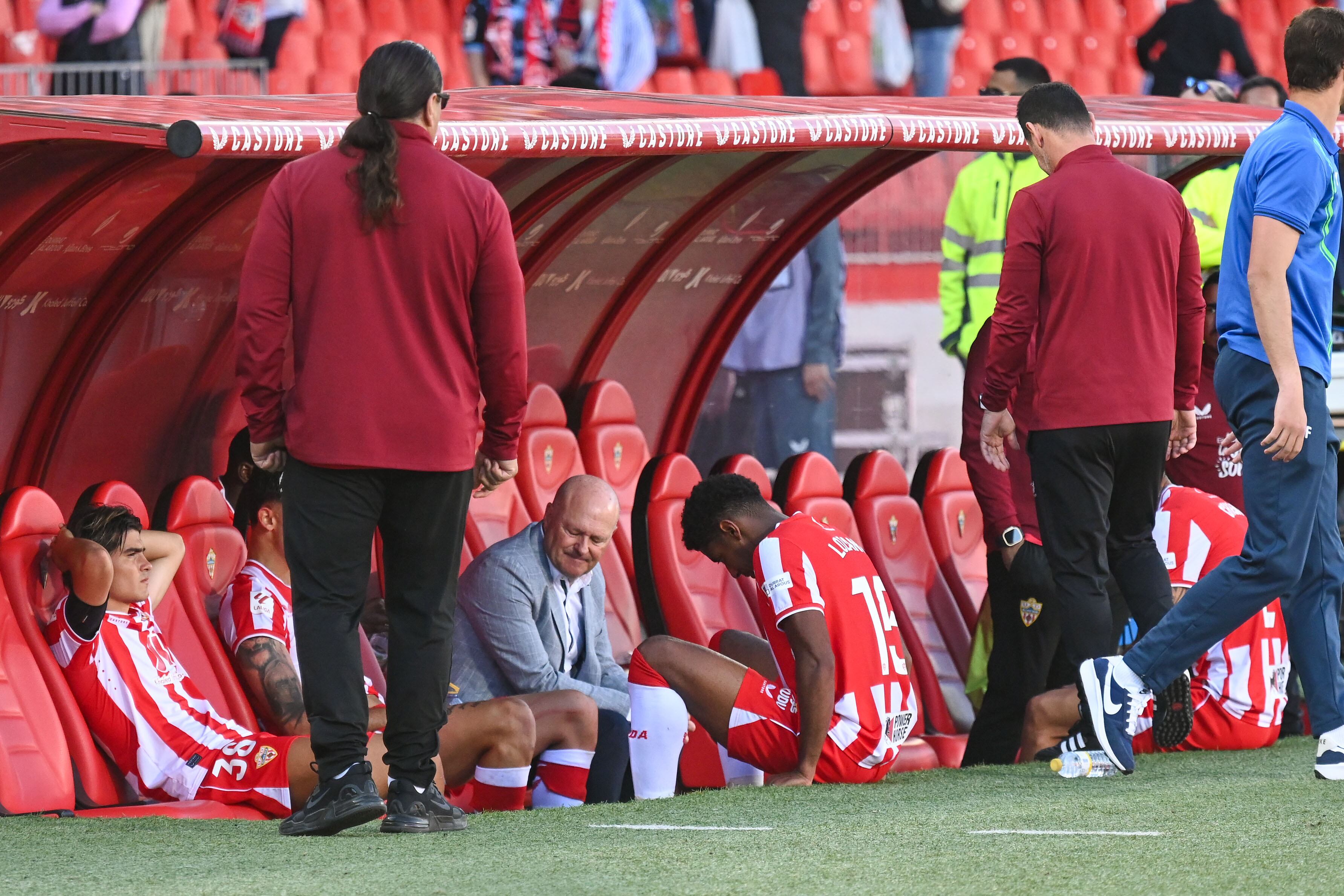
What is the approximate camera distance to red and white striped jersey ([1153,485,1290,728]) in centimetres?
573

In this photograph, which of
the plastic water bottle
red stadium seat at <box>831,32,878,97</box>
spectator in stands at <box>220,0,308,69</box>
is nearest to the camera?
the plastic water bottle

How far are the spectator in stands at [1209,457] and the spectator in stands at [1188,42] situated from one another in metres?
4.10

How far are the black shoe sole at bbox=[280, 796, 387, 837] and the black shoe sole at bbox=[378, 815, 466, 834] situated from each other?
25 millimetres

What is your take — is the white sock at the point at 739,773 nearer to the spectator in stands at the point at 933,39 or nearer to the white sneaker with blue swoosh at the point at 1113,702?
the white sneaker with blue swoosh at the point at 1113,702

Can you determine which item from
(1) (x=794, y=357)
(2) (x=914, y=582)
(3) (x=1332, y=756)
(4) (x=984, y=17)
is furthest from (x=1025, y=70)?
(4) (x=984, y=17)

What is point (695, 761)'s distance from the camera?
18.2ft

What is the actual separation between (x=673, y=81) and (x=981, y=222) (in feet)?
13.3

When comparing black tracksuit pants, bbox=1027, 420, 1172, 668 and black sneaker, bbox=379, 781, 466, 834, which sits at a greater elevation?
black tracksuit pants, bbox=1027, 420, 1172, 668

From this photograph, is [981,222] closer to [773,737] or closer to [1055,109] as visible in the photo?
[1055,109]

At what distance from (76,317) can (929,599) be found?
2952mm

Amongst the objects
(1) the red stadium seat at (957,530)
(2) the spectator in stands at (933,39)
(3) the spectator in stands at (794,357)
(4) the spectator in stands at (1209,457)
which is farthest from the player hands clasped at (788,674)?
(2) the spectator in stands at (933,39)

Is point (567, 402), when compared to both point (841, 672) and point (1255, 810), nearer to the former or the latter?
point (841, 672)

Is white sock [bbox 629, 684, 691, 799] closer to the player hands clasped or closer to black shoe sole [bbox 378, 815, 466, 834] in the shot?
the player hands clasped

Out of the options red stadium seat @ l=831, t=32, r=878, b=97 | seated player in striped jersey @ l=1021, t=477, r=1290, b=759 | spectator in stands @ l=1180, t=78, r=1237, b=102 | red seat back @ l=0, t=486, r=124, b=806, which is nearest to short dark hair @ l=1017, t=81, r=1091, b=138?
seated player in striped jersey @ l=1021, t=477, r=1290, b=759
